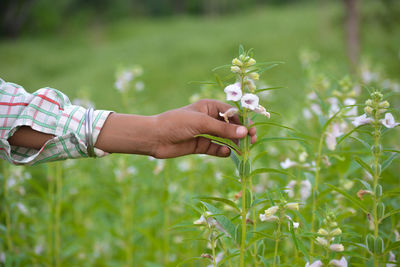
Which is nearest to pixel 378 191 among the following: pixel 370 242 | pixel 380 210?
pixel 380 210

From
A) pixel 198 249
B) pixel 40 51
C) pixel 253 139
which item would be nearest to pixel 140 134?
pixel 253 139

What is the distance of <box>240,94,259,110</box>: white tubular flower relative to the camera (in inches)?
50.9

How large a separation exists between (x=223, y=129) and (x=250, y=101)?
0.59 feet

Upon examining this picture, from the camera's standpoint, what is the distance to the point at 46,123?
168 centimetres

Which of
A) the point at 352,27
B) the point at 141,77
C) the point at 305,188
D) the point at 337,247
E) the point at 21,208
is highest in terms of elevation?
the point at 141,77

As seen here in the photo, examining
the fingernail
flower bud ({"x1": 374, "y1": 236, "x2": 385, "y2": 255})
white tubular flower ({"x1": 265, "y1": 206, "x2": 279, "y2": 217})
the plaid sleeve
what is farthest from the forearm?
flower bud ({"x1": 374, "y1": 236, "x2": 385, "y2": 255})

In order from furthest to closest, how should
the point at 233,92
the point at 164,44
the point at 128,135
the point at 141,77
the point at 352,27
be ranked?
the point at 164,44, the point at 141,77, the point at 352,27, the point at 128,135, the point at 233,92

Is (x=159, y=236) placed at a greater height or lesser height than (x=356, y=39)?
lesser

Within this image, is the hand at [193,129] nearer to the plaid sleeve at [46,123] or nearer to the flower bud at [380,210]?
the plaid sleeve at [46,123]

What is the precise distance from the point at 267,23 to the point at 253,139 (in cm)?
2264

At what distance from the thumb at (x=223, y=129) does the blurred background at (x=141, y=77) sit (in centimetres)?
17

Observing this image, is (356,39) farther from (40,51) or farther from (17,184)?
(40,51)

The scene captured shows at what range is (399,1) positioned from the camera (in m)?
9.32

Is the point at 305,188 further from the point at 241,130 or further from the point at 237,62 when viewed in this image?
the point at 237,62
